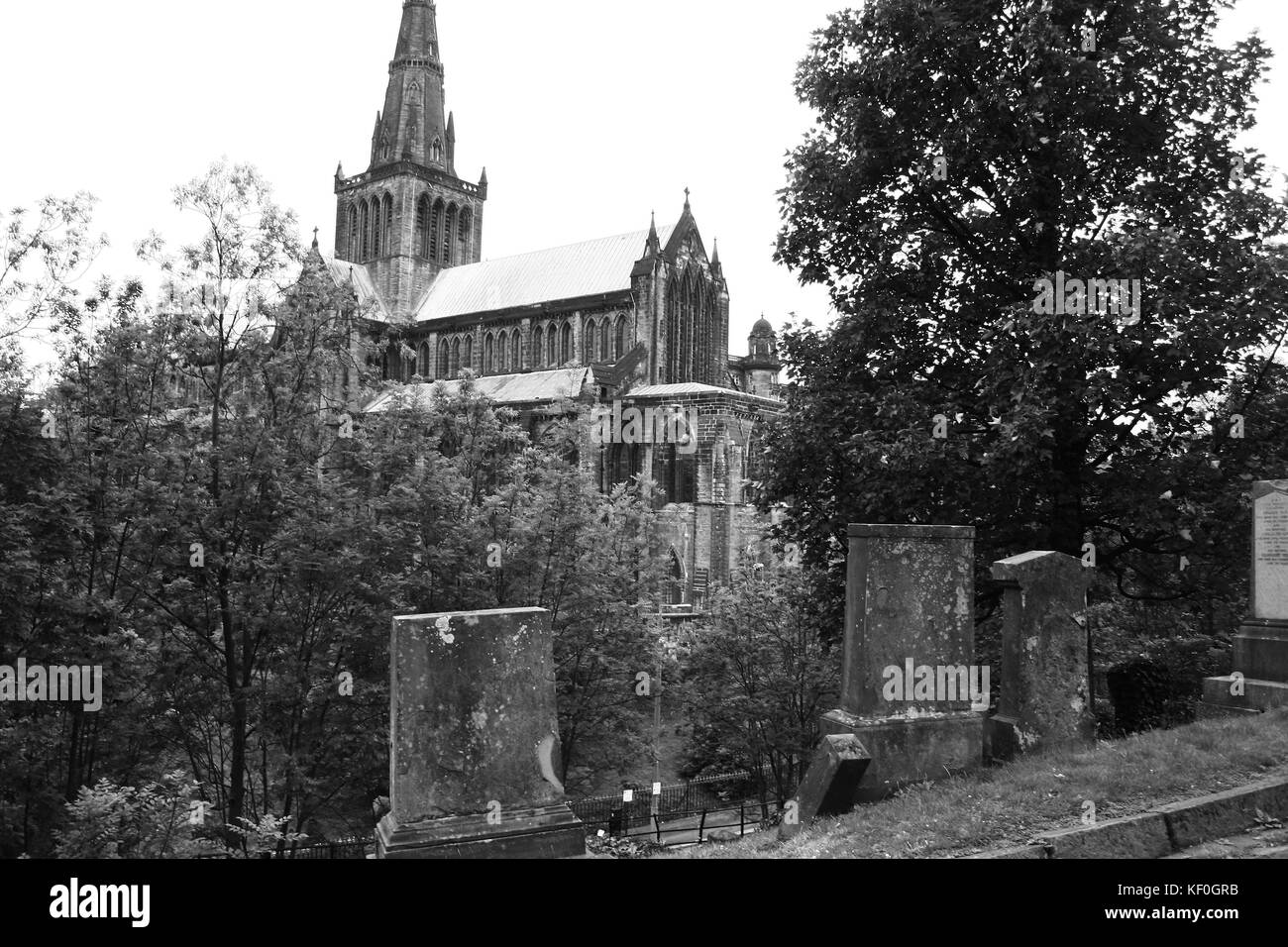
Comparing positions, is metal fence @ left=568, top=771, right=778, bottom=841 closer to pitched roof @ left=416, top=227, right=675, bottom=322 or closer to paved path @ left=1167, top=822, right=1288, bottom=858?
paved path @ left=1167, top=822, right=1288, bottom=858

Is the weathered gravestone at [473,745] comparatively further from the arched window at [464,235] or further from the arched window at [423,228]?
the arched window at [464,235]

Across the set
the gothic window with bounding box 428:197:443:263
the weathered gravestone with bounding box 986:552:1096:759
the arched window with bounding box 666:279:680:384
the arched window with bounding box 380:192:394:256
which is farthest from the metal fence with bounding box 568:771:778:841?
the arched window with bounding box 380:192:394:256

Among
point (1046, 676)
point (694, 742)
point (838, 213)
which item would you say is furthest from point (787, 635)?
point (1046, 676)

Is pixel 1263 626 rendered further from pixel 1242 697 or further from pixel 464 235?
pixel 464 235

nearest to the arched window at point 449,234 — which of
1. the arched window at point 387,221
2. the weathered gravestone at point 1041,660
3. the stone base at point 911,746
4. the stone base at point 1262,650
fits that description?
the arched window at point 387,221

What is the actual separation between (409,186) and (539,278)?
13334 mm

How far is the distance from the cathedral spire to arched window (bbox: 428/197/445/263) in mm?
2753

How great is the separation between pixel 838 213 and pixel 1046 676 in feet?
24.7

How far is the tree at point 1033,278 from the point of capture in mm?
11641

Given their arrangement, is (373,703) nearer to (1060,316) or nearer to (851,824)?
(851,824)

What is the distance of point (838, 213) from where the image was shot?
1404cm

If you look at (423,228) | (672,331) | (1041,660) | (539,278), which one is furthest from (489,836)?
(423,228)

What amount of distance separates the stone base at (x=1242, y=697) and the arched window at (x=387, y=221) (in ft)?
202

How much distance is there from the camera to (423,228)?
66.1 m
